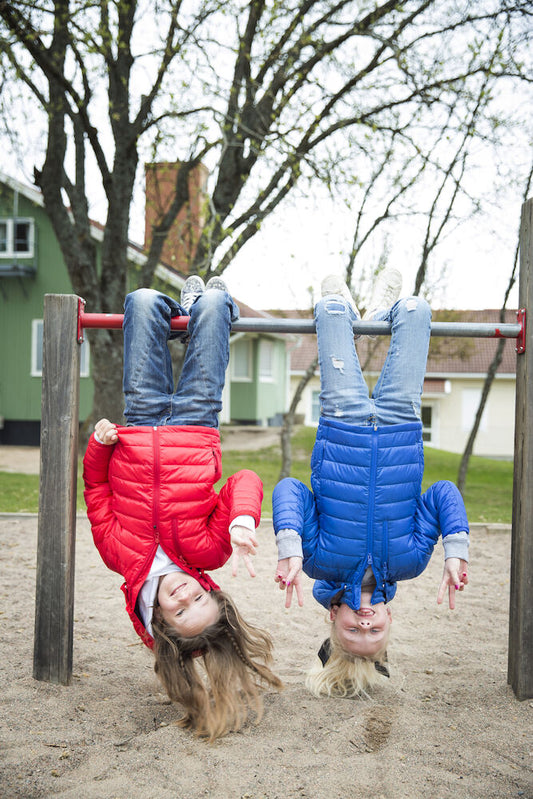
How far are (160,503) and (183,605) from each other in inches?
17.0

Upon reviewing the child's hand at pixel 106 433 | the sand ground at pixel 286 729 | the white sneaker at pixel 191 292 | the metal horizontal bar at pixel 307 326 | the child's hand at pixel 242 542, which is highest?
the white sneaker at pixel 191 292

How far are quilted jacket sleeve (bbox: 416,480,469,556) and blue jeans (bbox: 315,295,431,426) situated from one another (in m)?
0.35

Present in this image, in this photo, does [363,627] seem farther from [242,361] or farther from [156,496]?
[242,361]

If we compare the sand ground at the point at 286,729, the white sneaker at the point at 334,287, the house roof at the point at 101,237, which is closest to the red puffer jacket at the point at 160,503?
the sand ground at the point at 286,729

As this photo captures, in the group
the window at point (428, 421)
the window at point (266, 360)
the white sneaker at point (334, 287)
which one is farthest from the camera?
the window at point (428, 421)

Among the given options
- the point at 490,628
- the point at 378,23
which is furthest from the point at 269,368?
the point at 490,628

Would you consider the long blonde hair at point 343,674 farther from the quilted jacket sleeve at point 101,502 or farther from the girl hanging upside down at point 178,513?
the quilted jacket sleeve at point 101,502

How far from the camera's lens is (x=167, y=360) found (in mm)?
3188

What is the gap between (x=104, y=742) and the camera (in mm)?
2670

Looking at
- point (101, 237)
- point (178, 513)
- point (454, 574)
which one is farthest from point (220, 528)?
point (101, 237)

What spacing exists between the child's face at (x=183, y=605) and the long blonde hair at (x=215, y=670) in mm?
41

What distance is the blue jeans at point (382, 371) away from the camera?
2.99 meters

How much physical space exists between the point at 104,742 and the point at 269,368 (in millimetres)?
20078

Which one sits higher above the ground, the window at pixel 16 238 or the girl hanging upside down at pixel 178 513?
the window at pixel 16 238
